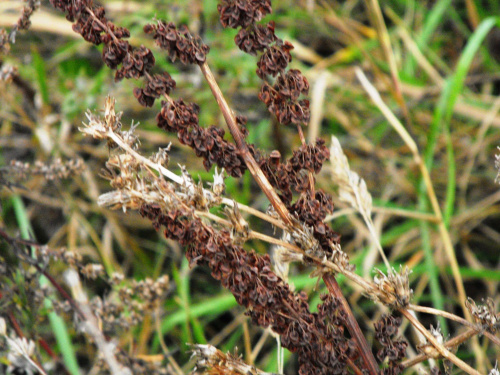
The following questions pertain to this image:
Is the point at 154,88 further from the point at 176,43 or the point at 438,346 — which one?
the point at 438,346

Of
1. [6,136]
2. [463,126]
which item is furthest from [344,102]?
[6,136]

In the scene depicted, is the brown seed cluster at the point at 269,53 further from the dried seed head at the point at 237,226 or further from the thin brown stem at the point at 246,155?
the dried seed head at the point at 237,226

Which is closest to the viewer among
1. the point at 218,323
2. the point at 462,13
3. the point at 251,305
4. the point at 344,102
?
the point at 251,305

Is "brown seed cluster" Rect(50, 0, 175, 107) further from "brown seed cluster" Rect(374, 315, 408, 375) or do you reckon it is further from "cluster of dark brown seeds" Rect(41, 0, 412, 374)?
"brown seed cluster" Rect(374, 315, 408, 375)

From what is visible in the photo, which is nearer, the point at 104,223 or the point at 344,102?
the point at 104,223

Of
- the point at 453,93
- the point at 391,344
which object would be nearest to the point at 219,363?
the point at 391,344

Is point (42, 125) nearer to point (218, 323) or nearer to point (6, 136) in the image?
point (6, 136)
